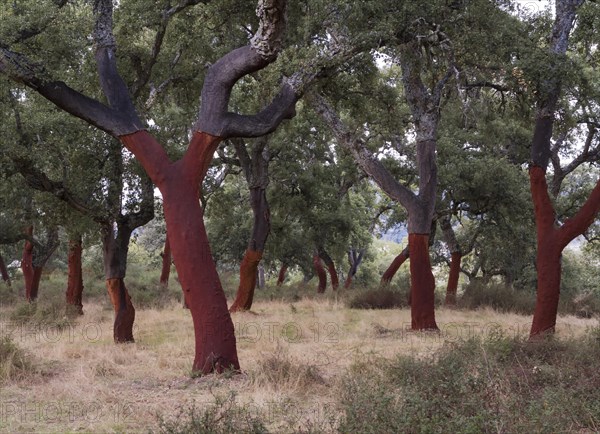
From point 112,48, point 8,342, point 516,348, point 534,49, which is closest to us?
point 516,348

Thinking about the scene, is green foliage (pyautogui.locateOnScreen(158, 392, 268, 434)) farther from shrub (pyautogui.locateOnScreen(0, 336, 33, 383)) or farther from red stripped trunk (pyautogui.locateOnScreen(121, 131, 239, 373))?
shrub (pyautogui.locateOnScreen(0, 336, 33, 383))

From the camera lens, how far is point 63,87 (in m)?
8.60

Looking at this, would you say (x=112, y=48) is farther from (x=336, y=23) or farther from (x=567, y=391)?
(x=567, y=391)

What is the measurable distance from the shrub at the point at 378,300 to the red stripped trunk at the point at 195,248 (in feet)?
41.7

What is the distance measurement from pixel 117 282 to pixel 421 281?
20.3 ft

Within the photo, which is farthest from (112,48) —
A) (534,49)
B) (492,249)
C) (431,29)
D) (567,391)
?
(492,249)

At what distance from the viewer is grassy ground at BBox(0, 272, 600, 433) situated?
517 cm

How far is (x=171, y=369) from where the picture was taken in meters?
8.72

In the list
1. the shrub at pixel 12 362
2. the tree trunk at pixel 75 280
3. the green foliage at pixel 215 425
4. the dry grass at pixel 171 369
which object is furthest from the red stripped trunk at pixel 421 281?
the tree trunk at pixel 75 280

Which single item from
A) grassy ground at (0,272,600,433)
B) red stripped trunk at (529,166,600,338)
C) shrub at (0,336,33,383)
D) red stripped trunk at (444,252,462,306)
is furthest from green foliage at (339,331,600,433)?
red stripped trunk at (444,252,462,306)

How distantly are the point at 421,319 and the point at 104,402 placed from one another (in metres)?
7.85

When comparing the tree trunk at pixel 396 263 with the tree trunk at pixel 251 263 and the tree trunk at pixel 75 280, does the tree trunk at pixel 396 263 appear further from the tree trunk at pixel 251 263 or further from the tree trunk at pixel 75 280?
the tree trunk at pixel 75 280

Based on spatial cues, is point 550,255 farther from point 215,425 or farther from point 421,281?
point 215,425

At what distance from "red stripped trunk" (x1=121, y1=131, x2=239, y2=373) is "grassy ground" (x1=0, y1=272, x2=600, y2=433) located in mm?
408
